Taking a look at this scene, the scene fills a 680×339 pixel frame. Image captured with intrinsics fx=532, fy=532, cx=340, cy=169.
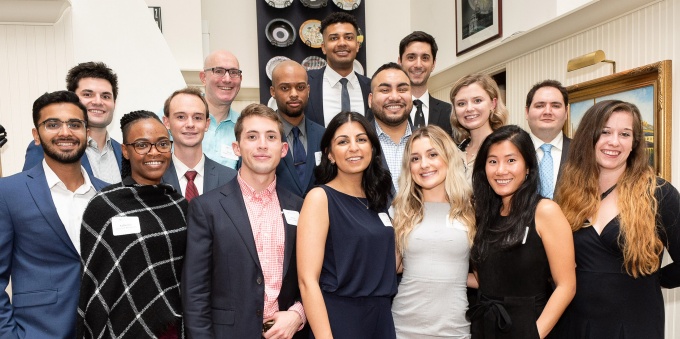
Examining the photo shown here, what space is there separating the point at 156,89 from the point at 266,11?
132 inches

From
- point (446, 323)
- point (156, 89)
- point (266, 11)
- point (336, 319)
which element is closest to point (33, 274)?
point (336, 319)

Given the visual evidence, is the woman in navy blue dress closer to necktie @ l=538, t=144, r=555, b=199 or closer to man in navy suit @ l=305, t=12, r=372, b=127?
necktie @ l=538, t=144, r=555, b=199

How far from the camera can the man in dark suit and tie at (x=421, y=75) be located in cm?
361

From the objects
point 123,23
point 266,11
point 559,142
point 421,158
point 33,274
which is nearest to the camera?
point 33,274

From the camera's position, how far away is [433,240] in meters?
2.30

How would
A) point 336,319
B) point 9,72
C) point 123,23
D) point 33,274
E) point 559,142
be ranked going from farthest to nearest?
point 123,23 → point 9,72 → point 559,142 → point 336,319 → point 33,274

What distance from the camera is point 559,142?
3.04 meters

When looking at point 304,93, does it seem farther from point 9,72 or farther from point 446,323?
point 9,72

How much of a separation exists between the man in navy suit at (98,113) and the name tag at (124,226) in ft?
2.77

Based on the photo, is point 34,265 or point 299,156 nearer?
point 34,265

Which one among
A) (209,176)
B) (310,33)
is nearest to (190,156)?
(209,176)

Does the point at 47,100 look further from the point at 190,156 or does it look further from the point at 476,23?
the point at 476,23

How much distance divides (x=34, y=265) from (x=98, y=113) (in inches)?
43.4

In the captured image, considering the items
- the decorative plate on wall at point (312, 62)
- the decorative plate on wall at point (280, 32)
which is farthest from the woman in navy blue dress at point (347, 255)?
the decorative plate on wall at point (280, 32)
